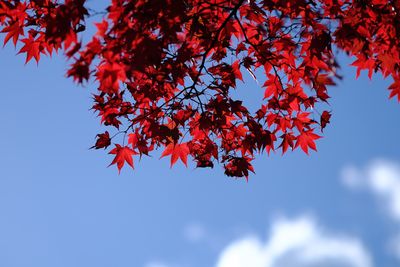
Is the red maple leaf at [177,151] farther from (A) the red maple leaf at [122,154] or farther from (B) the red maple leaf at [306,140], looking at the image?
(B) the red maple leaf at [306,140]

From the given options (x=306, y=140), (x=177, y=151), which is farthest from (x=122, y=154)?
(x=306, y=140)

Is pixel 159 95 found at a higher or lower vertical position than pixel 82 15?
higher

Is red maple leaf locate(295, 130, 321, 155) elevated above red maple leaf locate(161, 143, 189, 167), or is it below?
above

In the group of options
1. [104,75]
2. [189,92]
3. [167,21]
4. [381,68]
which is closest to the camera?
[104,75]

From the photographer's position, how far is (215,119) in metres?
5.96

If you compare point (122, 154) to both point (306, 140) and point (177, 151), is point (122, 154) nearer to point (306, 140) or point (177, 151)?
point (177, 151)

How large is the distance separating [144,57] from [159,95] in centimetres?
193

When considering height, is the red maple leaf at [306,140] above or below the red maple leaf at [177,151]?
above

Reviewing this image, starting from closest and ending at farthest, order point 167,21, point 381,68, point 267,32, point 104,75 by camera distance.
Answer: point 104,75 < point 167,21 < point 381,68 < point 267,32

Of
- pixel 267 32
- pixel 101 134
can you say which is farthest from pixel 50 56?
pixel 267 32

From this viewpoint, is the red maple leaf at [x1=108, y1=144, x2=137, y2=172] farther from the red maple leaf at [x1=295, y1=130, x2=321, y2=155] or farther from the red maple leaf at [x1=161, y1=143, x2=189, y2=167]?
the red maple leaf at [x1=295, y1=130, x2=321, y2=155]

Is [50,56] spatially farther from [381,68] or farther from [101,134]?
[381,68]

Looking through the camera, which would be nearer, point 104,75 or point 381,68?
point 104,75

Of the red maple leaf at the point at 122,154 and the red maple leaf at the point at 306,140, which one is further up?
the red maple leaf at the point at 306,140
